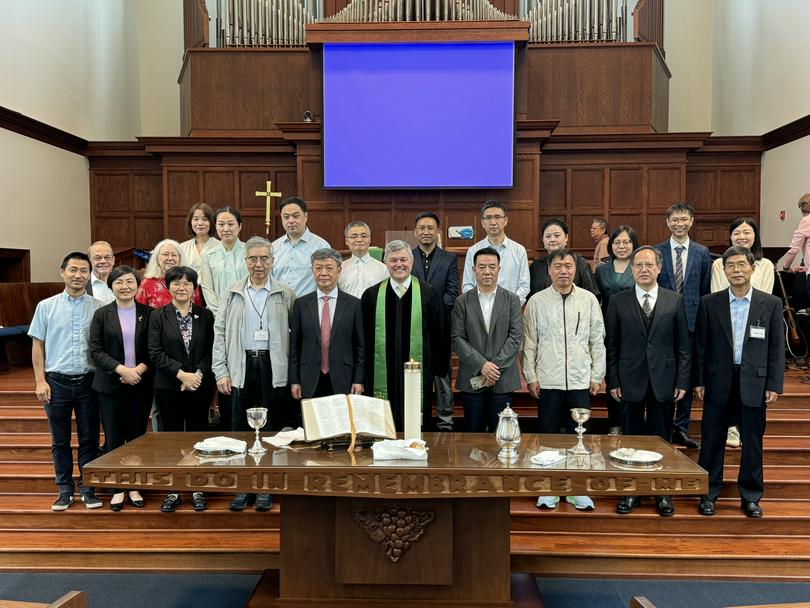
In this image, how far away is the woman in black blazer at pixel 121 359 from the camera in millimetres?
3898

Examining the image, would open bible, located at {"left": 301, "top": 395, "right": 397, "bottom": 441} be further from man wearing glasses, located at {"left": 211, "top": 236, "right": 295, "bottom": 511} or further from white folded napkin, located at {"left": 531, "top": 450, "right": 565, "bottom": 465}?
man wearing glasses, located at {"left": 211, "top": 236, "right": 295, "bottom": 511}

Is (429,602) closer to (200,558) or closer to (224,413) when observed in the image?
(200,558)

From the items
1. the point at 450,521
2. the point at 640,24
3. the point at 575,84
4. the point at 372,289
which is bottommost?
the point at 450,521

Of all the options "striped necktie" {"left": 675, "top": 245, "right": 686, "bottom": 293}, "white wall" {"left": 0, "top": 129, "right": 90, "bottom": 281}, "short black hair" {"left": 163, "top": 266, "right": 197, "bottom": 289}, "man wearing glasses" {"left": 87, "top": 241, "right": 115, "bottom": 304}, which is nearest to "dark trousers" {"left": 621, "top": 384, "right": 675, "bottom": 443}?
"striped necktie" {"left": 675, "top": 245, "right": 686, "bottom": 293}

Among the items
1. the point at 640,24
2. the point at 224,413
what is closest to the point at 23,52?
the point at 224,413

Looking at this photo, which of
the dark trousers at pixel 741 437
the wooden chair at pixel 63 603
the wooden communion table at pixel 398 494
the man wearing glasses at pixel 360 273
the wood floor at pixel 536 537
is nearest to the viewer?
the wooden chair at pixel 63 603

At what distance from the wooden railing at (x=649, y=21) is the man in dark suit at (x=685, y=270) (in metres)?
4.99

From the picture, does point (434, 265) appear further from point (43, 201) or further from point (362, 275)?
point (43, 201)

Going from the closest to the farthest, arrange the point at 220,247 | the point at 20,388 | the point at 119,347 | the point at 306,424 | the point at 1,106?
the point at 306,424, the point at 119,347, the point at 220,247, the point at 20,388, the point at 1,106

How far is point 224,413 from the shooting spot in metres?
4.09

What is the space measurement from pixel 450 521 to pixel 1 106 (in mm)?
6481

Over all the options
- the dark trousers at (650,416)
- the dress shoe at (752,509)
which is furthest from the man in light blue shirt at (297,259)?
the dress shoe at (752,509)

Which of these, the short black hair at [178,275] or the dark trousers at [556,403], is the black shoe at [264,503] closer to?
the short black hair at [178,275]

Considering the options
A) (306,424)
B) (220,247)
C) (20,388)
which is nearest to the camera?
(306,424)
